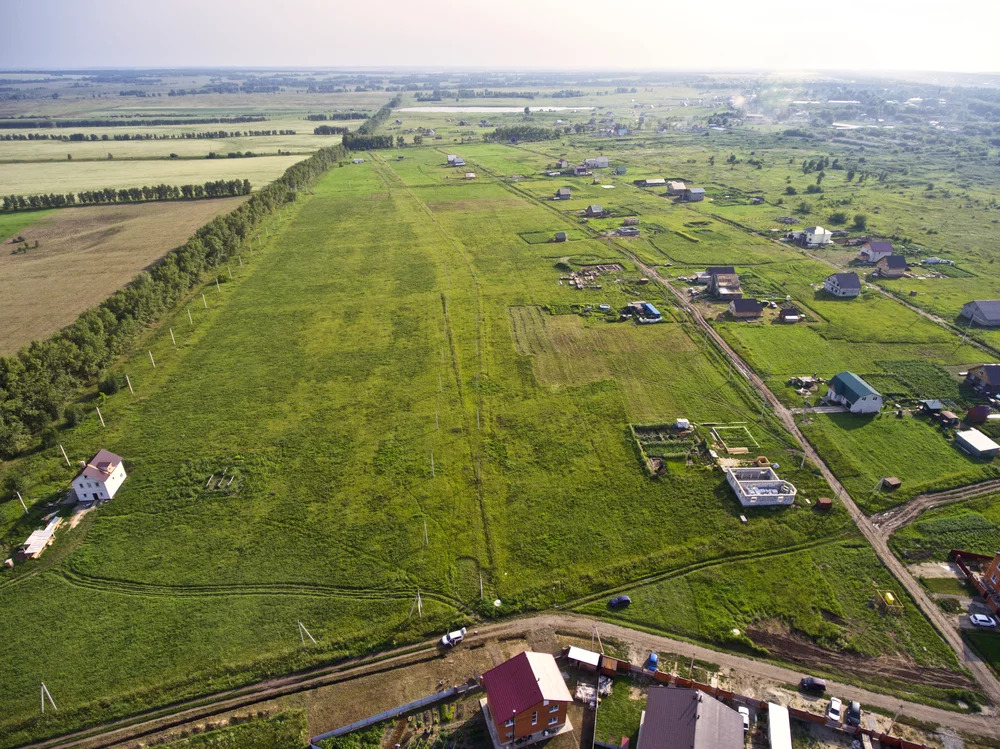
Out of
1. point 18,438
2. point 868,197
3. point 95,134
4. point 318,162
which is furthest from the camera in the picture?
point 95,134

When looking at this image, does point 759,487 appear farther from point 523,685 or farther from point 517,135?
point 517,135

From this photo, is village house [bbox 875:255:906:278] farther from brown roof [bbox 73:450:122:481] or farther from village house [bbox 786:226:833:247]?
brown roof [bbox 73:450:122:481]

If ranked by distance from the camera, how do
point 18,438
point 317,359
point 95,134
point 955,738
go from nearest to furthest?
point 955,738, point 18,438, point 317,359, point 95,134

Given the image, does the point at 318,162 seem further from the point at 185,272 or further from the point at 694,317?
the point at 694,317

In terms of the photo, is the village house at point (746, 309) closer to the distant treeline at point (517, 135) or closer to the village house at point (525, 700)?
the village house at point (525, 700)

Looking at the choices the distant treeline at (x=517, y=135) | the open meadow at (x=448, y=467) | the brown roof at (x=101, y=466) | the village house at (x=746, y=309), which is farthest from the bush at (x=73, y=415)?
the distant treeline at (x=517, y=135)

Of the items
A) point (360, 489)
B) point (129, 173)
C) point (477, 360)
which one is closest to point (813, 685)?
point (360, 489)

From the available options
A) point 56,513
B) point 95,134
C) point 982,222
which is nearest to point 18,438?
point 56,513

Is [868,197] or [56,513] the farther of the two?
[868,197]
